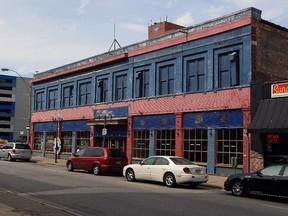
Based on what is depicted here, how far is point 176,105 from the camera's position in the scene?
27.3 m

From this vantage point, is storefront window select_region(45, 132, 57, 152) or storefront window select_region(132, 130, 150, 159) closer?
storefront window select_region(132, 130, 150, 159)

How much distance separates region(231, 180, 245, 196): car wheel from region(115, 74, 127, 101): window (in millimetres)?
17653

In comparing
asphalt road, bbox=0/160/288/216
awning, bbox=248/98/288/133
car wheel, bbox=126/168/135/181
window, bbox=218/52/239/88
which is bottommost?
asphalt road, bbox=0/160/288/216

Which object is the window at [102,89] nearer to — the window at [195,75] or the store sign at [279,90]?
A: the window at [195,75]

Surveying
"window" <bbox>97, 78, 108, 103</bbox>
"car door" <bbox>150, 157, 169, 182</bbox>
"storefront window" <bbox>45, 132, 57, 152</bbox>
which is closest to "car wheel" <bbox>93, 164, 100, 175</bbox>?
"car door" <bbox>150, 157, 169, 182</bbox>

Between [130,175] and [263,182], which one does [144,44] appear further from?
[263,182]

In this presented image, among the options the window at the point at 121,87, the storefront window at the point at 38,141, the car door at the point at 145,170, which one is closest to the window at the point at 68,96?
the storefront window at the point at 38,141

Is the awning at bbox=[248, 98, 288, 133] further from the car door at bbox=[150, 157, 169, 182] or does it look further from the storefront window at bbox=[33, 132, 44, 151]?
the storefront window at bbox=[33, 132, 44, 151]

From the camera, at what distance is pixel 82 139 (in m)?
37.4

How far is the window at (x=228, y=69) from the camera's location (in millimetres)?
23766

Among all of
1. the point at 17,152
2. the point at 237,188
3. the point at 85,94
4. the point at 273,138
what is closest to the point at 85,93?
the point at 85,94

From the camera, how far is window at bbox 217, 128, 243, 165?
23017mm

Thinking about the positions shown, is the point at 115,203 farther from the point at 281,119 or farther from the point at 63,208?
the point at 281,119

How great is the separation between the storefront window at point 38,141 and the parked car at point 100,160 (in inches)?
795
